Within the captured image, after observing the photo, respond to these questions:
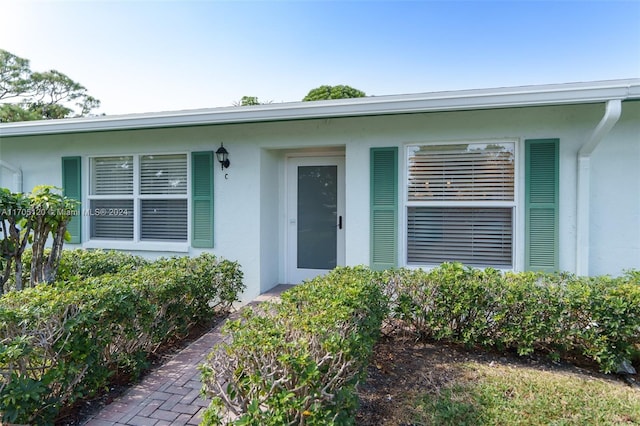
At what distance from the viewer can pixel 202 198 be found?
18.6 feet

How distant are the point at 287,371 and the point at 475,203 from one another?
3773mm

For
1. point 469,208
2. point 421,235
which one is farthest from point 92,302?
point 469,208

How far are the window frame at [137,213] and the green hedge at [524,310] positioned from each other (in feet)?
11.5

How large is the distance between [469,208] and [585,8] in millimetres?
5050

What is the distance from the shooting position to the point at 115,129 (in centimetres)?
543

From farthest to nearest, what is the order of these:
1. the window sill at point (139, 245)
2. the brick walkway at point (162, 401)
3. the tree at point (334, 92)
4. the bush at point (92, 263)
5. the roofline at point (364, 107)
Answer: the tree at point (334, 92) → the window sill at point (139, 245) → the bush at point (92, 263) → the roofline at point (364, 107) → the brick walkway at point (162, 401)

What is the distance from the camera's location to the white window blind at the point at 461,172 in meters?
4.73

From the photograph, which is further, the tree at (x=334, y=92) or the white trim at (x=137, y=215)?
the tree at (x=334, y=92)

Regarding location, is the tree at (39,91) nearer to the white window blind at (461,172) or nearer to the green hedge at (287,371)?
the white window blind at (461,172)

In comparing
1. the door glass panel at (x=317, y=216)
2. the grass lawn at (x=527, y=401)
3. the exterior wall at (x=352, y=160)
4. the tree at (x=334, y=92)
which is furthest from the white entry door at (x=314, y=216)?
the tree at (x=334, y=92)

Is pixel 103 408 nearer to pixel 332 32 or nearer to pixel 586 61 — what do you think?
pixel 332 32

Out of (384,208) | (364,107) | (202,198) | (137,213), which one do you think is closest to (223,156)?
(202,198)

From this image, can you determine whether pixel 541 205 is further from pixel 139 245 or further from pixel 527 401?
pixel 139 245

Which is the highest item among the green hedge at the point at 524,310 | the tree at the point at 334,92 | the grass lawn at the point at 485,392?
the tree at the point at 334,92
